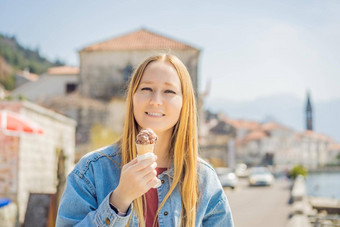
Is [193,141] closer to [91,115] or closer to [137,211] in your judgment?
[137,211]

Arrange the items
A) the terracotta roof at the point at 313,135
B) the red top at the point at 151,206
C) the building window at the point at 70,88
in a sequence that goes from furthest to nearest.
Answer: the terracotta roof at the point at 313,135
the building window at the point at 70,88
the red top at the point at 151,206

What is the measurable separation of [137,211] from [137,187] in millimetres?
272

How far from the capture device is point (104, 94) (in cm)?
3120

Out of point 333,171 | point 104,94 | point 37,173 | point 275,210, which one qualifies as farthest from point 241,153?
point 37,173

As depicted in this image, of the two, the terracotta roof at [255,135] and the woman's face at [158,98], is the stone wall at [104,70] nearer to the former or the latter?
the woman's face at [158,98]

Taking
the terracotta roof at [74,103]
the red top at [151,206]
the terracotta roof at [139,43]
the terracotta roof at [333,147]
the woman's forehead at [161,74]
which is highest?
the terracotta roof at [139,43]

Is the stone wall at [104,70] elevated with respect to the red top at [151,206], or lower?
elevated

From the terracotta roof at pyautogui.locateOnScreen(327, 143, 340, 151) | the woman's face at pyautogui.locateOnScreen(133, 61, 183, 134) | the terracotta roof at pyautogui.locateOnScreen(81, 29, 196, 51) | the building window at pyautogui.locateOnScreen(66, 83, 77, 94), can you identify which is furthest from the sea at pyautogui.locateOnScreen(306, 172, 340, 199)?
the woman's face at pyautogui.locateOnScreen(133, 61, 183, 134)

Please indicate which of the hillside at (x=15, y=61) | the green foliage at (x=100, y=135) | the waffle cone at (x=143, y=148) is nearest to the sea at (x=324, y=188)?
the green foliage at (x=100, y=135)

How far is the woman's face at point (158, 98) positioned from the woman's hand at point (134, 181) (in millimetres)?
358

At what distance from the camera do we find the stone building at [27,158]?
9281 millimetres

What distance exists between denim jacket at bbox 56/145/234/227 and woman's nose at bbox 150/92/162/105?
0.33m

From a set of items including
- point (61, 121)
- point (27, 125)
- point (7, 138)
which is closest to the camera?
point (27, 125)

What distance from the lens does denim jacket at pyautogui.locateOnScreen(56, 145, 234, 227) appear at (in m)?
1.77
